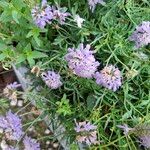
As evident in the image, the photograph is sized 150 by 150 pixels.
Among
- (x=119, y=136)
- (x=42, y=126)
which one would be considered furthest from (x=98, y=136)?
(x=42, y=126)

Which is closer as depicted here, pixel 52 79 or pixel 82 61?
pixel 82 61

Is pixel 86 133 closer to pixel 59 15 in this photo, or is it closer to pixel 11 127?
pixel 11 127

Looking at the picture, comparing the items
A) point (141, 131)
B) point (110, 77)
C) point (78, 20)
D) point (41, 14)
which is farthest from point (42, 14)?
point (141, 131)

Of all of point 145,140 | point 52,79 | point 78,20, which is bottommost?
point 145,140

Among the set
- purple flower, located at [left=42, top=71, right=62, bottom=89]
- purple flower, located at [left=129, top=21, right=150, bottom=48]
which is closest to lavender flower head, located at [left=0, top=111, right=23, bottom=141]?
purple flower, located at [left=42, top=71, right=62, bottom=89]

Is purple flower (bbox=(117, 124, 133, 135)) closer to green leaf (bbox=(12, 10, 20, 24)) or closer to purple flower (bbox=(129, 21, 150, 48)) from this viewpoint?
purple flower (bbox=(129, 21, 150, 48))

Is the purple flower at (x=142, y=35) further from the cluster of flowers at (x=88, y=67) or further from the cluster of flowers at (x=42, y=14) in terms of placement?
the cluster of flowers at (x=42, y=14)
